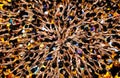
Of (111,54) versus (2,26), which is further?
(2,26)

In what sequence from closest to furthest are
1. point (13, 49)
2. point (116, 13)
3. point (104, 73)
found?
1. point (104, 73)
2. point (13, 49)
3. point (116, 13)

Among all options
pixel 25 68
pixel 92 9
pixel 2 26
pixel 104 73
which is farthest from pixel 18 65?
pixel 92 9

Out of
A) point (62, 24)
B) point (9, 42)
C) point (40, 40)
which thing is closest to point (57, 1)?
point (62, 24)

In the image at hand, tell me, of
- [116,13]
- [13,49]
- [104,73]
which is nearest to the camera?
[104,73]

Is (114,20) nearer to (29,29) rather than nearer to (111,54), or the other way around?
(111,54)

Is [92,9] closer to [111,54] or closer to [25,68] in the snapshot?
[111,54]

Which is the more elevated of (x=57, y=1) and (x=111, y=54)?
(x=57, y=1)

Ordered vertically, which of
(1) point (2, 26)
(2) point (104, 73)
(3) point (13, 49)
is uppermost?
(1) point (2, 26)
